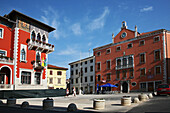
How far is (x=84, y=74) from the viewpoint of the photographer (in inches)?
2409

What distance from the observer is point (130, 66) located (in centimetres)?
4534

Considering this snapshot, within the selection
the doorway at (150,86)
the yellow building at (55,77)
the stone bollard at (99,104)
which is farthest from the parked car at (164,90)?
the yellow building at (55,77)

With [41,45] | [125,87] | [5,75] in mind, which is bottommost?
[125,87]

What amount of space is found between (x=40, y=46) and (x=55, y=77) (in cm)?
2629

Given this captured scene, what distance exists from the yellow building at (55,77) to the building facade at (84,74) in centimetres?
518

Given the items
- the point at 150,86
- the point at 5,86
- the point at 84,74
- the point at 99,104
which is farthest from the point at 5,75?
the point at 84,74

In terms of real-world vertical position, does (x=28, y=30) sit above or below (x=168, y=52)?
above

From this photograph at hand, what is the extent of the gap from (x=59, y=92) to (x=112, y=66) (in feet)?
73.5

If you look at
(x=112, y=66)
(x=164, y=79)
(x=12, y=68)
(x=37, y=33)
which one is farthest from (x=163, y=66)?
(x=12, y=68)

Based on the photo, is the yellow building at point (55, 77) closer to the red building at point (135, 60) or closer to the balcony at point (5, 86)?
the red building at point (135, 60)

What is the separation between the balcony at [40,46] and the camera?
1282 inches

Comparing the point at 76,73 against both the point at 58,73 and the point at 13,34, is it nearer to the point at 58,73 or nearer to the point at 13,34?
the point at 58,73

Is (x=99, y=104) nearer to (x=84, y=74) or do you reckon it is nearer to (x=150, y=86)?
(x=150, y=86)

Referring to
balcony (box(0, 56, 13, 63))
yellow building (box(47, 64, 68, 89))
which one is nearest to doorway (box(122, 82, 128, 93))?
yellow building (box(47, 64, 68, 89))
